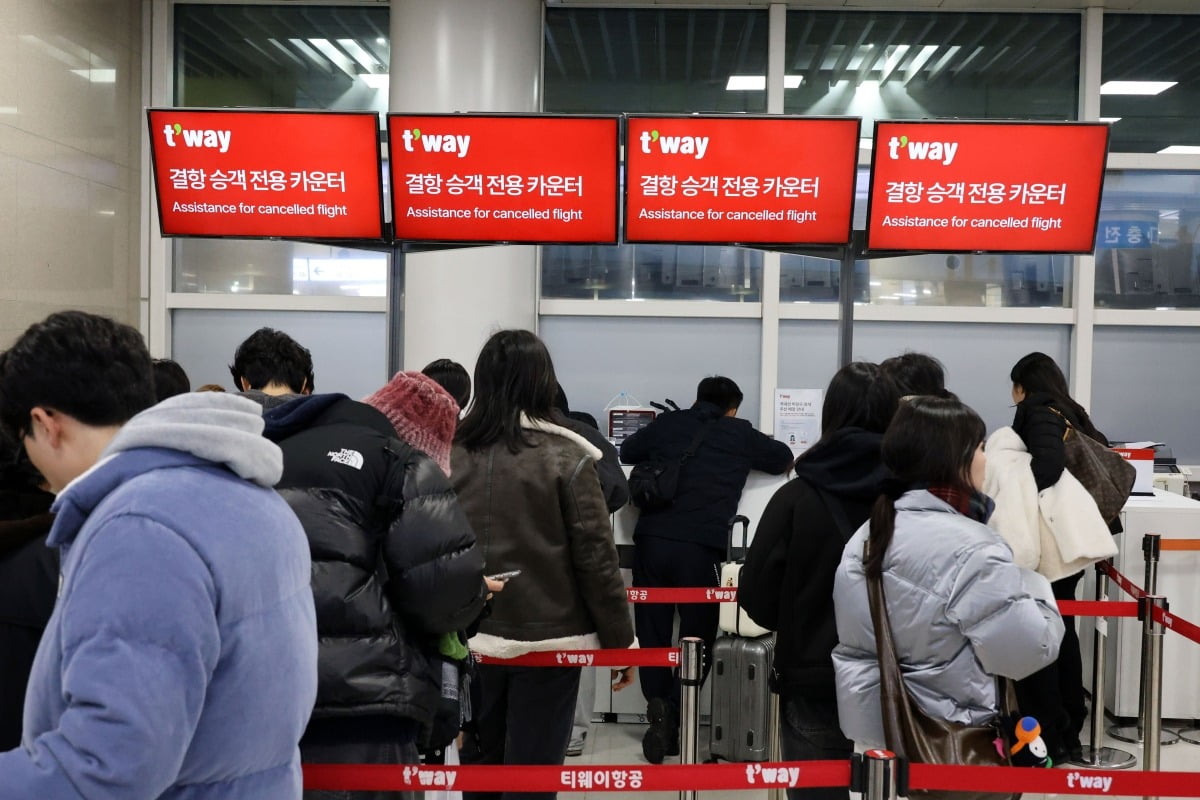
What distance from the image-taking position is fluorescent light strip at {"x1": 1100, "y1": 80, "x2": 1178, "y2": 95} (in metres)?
7.07

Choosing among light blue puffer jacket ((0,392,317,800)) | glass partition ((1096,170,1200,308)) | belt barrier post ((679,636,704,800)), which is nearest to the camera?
light blue puffer jacket ((0,392,317,800))

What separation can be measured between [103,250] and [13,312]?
1.16 metres

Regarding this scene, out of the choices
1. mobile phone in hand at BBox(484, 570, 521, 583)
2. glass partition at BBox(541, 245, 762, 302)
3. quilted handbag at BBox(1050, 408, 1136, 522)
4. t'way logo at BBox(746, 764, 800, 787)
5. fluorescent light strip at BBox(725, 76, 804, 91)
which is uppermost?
fluorescent light strip at BBox(725, 76, 804, 91)

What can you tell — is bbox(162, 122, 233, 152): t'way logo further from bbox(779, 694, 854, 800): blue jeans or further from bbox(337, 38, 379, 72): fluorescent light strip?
bbox(779, 694, 854, 800): blue jeans

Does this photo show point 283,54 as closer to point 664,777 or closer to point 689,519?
point 689,519

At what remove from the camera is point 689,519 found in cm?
453

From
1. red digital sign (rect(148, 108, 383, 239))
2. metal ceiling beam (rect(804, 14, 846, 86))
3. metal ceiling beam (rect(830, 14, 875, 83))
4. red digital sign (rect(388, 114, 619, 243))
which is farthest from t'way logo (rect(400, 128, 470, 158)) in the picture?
metal ceiling beam (rect(830, 14, 875, 83))

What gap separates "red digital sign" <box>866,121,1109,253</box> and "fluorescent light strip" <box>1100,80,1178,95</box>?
10.2 feet

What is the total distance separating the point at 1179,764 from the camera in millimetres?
4449

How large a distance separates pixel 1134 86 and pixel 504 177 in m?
4.85

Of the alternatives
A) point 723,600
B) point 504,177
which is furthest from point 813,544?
point 504,177

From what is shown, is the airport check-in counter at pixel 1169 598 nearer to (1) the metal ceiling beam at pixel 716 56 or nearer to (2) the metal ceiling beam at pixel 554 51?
(1) the metal ceiling beam at pixel 716 56

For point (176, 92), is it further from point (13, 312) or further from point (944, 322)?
point (944, 322)

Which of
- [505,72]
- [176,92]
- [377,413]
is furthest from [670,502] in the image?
[176,92]
